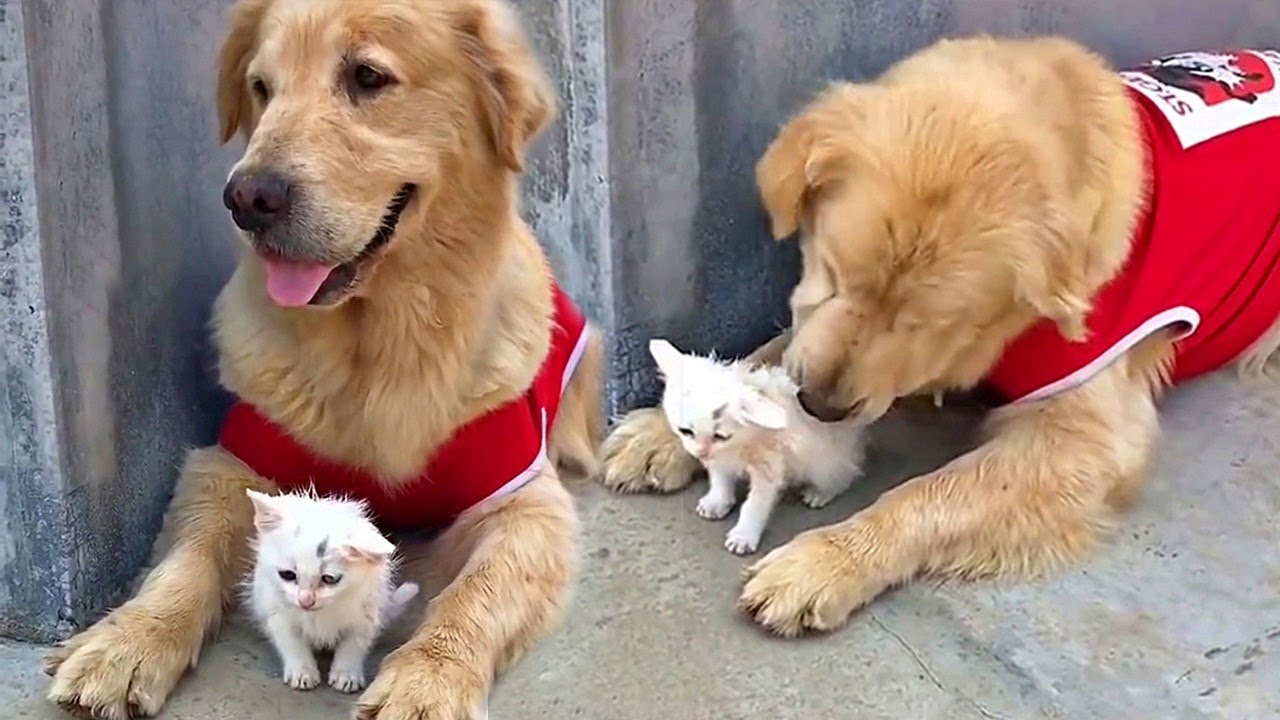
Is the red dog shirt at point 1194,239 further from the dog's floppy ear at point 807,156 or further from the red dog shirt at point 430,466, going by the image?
the red dog shirt at point 430,466

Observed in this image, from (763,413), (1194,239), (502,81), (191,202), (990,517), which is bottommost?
(990,517)

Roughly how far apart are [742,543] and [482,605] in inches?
23.0

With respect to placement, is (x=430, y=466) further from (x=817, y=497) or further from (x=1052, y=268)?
(x=1052, y=268)

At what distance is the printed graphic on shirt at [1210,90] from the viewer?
3.24 meters

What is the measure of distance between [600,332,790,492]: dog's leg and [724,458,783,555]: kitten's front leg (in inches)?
10.0

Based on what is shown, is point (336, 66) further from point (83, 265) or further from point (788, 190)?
point (788, 190)

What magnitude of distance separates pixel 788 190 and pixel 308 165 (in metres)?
0.97

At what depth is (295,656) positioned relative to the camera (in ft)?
8.45

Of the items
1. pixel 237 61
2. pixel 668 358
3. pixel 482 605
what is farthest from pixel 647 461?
pixel 237 61

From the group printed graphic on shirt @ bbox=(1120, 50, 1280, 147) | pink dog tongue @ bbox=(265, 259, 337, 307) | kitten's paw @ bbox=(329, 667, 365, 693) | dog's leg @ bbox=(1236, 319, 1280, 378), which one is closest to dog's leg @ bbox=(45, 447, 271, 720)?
kitten's paw @ bbox=(329, 667, 365, 693)

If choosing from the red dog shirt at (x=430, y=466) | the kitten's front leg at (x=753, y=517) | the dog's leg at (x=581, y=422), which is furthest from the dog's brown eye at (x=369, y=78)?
the kitten's front leg at (x=753, y=517)

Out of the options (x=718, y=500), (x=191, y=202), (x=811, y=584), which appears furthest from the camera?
(x=718, y=500)

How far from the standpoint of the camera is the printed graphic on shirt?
324cm

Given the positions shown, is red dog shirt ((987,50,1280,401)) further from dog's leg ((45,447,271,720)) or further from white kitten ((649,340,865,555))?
dog's leg ((45,447,271,720))
